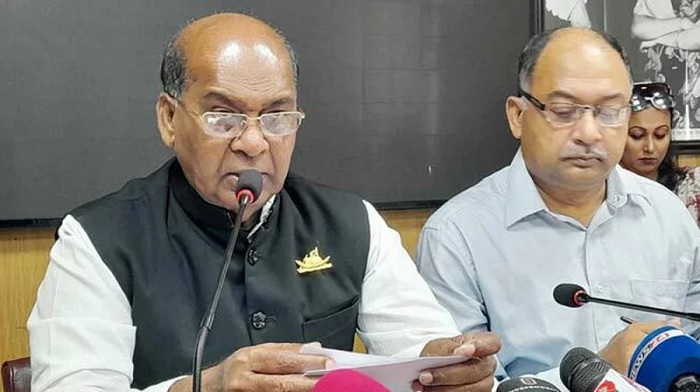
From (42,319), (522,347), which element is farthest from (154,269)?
(522,347)

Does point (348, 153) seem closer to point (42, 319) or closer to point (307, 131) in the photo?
point (307, 131)

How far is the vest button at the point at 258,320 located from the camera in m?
1.37

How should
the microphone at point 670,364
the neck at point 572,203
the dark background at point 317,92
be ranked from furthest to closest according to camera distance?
the dark background at point 317,92, the neck at point 572,203, the microphone at point 670,364

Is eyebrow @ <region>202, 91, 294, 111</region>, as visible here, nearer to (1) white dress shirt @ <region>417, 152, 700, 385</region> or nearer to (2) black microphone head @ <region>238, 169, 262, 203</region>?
(2) black microphone head @ <region>238, 169, 262, 203</region>

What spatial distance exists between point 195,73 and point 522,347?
842 mm

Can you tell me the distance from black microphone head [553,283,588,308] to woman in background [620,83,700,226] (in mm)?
1381

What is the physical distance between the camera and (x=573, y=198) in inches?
70.7

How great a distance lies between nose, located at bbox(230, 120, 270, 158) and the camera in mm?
1316

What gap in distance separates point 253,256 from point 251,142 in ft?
0.66

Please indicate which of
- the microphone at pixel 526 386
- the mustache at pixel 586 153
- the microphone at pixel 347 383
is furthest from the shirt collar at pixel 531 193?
the microphone at pixel 347 383

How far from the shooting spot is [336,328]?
1456 mm

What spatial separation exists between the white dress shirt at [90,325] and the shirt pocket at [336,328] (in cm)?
4

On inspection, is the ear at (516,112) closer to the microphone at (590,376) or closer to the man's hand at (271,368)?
the microphone at (590,376)

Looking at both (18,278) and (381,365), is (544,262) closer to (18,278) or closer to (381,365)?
(381,365)
